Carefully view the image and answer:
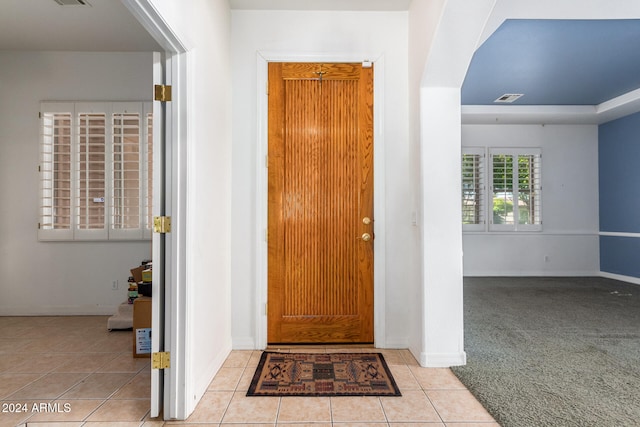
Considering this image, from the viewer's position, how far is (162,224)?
6.31 feet

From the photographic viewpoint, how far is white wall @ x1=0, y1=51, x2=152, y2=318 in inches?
153

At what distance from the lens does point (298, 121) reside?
116 inches

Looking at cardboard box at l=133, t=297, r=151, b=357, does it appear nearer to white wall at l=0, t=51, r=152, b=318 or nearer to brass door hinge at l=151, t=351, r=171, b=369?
brass door hinge at l=151, t=351, r=171, b=369

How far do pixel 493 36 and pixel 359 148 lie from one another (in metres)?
1.99

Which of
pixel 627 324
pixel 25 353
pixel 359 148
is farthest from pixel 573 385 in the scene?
pixel 25 353

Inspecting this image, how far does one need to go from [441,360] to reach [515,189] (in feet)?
16.0

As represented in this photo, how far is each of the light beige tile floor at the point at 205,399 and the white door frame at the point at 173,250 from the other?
0.17m

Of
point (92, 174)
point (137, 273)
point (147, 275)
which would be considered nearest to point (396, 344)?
point (147, 275)

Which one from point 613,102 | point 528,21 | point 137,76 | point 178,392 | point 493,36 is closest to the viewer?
point 178,392

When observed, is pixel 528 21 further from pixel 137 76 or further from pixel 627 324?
pixel 137 76

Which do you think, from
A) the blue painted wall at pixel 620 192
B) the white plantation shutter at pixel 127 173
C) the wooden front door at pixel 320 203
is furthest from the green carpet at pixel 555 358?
the white plantation shutter at pixel 127 173

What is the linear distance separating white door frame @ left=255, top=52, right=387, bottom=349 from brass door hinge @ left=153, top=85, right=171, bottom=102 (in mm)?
1018

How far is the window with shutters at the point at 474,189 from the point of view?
6.27 metres

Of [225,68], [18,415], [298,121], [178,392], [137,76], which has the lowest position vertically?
[18,415]
